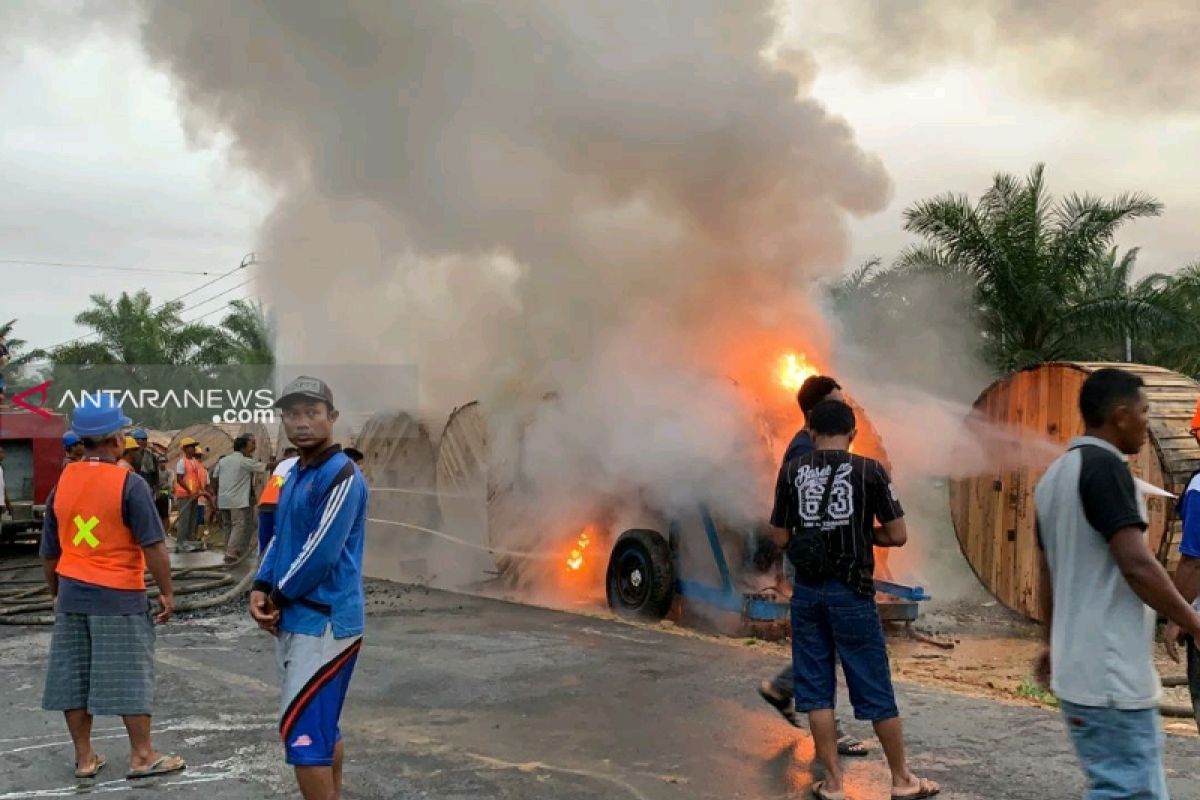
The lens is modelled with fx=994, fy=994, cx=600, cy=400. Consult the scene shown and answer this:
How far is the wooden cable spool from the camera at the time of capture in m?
6.95

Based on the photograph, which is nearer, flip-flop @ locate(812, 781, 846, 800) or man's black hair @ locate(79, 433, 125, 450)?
flip-flop @ locate(812, 781, 846, 800)

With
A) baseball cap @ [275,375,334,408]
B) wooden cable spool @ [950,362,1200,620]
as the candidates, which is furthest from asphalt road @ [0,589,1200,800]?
wooden cable spool @ [950,362,1200,620]

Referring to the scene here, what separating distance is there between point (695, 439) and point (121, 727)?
4347 mm

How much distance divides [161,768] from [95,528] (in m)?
1.10

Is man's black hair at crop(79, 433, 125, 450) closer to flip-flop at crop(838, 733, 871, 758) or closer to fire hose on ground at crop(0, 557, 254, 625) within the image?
fire hose on ground at crop(0, 557, 254, 625)

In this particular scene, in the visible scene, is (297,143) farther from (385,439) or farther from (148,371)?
(148,371)

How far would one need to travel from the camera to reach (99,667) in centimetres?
430

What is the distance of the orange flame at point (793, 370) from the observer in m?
8.15

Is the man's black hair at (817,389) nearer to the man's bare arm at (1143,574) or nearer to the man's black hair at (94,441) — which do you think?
the man's bare arm at (1143,574)

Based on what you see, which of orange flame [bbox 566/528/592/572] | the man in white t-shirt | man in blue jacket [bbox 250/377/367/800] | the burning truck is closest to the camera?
man in blue jacket [bbox 250/377/367/800]

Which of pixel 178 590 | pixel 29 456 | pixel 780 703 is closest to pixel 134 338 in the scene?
pixel 29 456

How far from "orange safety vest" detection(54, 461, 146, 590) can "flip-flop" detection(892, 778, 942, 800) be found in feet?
11.1

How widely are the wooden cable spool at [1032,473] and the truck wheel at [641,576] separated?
2792 mm

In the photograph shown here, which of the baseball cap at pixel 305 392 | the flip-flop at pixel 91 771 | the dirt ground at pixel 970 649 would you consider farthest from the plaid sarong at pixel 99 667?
the dirt ground at pixel 970 649
